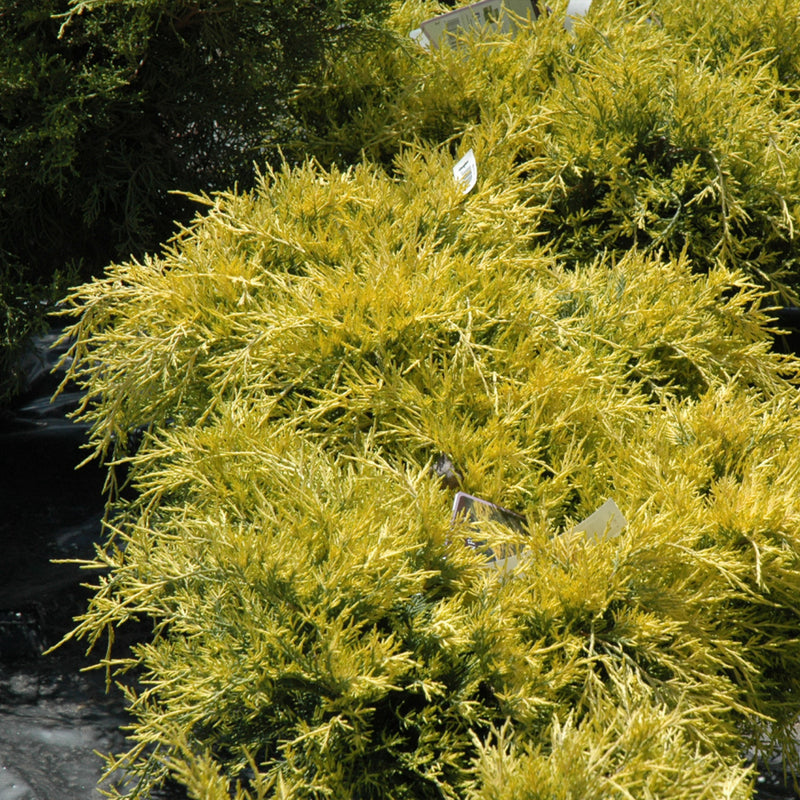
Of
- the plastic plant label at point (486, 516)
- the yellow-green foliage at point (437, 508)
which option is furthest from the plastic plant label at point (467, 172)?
the plastic plant label at point (486, 516)

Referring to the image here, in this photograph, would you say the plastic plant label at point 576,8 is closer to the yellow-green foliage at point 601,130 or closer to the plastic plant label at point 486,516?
the yellow-green foliage at point 601,130

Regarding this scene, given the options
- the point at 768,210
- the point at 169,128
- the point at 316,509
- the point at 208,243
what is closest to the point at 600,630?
the point at 316,509

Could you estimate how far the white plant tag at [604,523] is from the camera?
1.22 meters

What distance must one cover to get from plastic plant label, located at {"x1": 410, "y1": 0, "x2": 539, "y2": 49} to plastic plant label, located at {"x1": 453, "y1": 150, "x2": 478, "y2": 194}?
2.08 feet

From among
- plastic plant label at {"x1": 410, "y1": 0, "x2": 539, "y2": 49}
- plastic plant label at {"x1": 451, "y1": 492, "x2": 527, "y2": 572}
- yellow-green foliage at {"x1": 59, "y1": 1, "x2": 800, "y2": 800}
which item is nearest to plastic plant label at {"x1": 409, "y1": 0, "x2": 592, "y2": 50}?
plastic plant label at {"x1": 410, "y1": 0, "x2": 539, "y2": 49}

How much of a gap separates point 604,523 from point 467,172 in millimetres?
989

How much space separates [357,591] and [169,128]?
174cm

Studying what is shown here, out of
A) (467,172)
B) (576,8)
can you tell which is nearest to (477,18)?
(576,8)

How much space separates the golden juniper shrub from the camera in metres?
1.03

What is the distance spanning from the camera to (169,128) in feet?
7.77

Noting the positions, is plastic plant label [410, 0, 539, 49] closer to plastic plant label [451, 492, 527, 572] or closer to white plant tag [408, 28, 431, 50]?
white plant tag [408, 28, 431, 50]

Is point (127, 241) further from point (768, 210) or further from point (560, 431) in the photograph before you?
point (768, 210)

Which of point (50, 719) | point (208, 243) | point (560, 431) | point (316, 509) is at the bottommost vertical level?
point (50, 719)

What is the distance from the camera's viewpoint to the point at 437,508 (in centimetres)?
120
